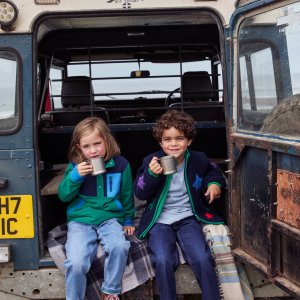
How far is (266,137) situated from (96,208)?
48.7 inches

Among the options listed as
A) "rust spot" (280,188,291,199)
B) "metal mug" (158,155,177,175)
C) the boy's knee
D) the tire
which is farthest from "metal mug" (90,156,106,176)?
"rust spot" (280,188,291,199)

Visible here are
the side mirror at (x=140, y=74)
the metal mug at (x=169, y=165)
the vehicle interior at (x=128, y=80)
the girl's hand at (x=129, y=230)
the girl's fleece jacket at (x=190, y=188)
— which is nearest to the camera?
the metal mug at (x=169, y=165)

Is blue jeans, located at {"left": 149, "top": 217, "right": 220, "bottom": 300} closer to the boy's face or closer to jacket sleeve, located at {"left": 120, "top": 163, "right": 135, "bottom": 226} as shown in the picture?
jacket sleeve, located at {"left": 120, "top": 163, "right": 135, "bottom": 226}

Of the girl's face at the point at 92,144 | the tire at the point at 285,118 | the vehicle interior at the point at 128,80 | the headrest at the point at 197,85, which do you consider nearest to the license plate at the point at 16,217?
the girl's face at the point at 92,144

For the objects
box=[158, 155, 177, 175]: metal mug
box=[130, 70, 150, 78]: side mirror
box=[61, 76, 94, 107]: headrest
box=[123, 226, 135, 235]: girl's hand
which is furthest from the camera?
box=[130, 70, 150, 78]: side mirror

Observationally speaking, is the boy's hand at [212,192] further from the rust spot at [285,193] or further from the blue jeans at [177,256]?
the rust spot at [285,193]

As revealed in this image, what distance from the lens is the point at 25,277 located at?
3.30 m

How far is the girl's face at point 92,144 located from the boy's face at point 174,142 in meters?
0.41

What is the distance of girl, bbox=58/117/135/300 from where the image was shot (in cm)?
310

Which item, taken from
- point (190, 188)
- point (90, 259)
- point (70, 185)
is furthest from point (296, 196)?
point (70, 185)

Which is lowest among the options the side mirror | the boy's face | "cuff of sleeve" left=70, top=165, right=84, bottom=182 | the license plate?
the license plate

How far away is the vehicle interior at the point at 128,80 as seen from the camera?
14.7 feet

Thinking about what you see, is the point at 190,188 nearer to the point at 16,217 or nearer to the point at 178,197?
the point at 178,197

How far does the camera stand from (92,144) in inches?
133
